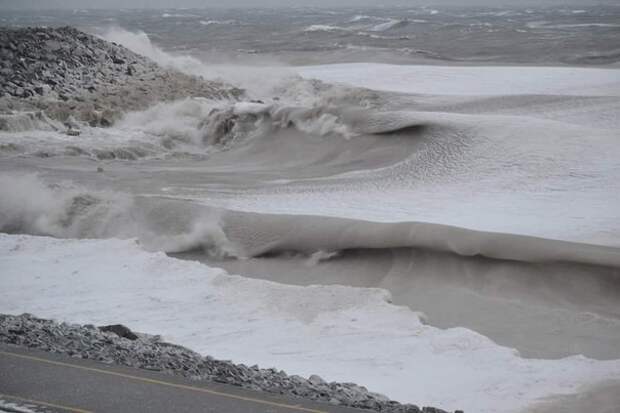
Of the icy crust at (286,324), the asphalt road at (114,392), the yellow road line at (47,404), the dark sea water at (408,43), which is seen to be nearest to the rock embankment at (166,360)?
the asphalt road at (114,392)

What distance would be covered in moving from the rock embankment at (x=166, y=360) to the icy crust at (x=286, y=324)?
0.75 metres

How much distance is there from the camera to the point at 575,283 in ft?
34.2

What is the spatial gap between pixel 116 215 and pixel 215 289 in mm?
3377

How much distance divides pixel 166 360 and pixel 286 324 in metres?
A: 2.40

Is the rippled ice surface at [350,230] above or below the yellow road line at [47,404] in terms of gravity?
below

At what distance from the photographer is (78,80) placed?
23578 mm

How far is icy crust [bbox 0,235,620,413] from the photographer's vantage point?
25.8ft

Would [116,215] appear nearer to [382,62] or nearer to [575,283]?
[575,283]

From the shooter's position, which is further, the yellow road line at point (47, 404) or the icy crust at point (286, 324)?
the icy crust at point (286, 324)

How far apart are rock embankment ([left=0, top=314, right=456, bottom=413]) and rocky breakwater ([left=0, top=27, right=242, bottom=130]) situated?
12423 millimetres

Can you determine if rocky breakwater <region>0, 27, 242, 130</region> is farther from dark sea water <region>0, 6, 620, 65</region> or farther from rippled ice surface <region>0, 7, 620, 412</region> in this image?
dark sea water <region>0, 6, 620, 65</region>

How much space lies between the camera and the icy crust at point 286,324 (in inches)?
310

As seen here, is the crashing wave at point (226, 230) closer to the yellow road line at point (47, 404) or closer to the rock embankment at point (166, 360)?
the rock embankment at point (166, 360)

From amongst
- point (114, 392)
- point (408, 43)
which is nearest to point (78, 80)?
point (114, 392)
